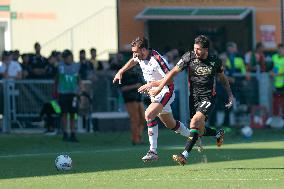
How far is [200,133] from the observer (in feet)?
54.1

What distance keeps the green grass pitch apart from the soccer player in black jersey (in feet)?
2.25

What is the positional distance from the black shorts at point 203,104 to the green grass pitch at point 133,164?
877mm

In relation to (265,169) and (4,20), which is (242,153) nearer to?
(265,169)

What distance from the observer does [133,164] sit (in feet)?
57.2

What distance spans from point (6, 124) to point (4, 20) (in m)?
7.05

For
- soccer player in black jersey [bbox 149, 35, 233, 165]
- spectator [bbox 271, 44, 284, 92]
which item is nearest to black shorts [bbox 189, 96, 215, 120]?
soccer player in black jersey [bbox 149, 35, 233, 165]

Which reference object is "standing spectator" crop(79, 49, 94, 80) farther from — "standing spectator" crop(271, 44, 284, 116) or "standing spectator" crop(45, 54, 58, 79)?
"standing spectator" crop(271, 44, 284, 116)

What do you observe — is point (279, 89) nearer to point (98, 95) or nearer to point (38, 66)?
point (98, 95)

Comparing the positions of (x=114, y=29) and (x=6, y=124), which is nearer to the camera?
(x=6, y=124)

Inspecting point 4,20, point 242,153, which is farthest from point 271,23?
point 242,153

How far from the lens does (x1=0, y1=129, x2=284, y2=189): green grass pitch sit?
46.7ft

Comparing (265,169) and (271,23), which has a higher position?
(271,23)

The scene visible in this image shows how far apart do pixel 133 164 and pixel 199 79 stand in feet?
6.29

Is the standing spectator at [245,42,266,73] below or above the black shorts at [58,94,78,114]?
above
